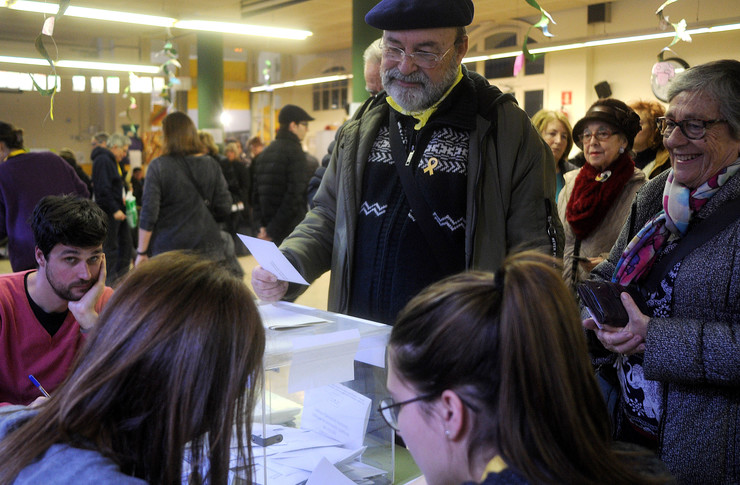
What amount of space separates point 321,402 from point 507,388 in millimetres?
770

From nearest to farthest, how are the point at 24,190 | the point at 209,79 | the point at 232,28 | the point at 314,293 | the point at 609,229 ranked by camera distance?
the point at 609,229 → the point at 24,190 → the point at 314,293 → the point at 232,28 → the point at 209,79

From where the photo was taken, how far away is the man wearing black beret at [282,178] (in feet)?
17.4

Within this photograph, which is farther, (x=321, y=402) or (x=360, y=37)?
(x=360, y=37)

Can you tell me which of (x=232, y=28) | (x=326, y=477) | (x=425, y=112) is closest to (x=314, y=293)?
(x=232, y=28)

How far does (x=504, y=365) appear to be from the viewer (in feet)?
2.90

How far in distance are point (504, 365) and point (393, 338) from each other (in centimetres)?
21

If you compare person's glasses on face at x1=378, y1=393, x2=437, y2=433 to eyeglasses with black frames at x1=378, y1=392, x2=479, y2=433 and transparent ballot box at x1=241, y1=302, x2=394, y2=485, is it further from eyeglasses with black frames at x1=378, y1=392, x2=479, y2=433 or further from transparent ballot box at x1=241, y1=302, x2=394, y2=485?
transparent ballot box at x1=241, y1=302, x2=394, y2=485

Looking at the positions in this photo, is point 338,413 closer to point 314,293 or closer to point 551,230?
point 551,230

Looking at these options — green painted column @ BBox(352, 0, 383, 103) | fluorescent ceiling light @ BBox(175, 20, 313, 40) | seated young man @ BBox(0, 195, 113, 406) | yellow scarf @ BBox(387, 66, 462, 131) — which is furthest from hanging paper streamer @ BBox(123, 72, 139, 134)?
yellow scarf @ BBox(387, 66, 462, 131)

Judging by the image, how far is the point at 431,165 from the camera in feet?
6.35

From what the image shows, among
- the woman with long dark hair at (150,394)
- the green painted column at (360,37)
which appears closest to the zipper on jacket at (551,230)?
the woman with long dark hair at (150,394)

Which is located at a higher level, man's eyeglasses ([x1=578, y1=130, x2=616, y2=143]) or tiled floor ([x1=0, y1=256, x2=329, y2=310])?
man's eyeglasses ([x1=578, y1=130, x2=616, y2=143])

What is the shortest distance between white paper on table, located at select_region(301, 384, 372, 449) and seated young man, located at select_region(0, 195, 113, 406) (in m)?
0.87

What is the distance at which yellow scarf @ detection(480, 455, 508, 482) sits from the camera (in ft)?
2.86
